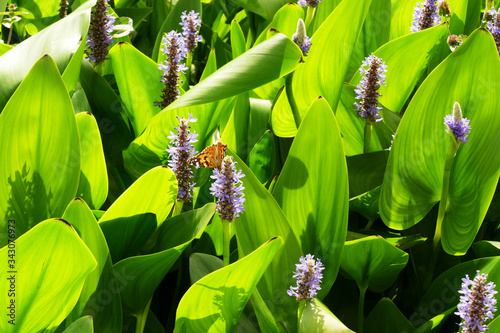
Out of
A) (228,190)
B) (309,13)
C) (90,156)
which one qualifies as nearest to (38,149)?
(90,156)

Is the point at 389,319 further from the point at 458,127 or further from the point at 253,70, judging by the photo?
the point at 253,70

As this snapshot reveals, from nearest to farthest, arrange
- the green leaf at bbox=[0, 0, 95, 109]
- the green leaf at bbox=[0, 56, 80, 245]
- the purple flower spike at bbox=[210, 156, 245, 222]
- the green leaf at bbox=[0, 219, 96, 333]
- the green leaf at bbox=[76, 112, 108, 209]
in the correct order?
the green leaf at bbox=[0, 219, 96, 333]
the purple flower spike at bbox=[210, 156, 245, 222]
the green leaf at bbox=[0, 56, 80, 245]
the green leaf at bbox=[76, 112, 108, 209]
the green leaf at bbox=[0, 0, 95, 109]

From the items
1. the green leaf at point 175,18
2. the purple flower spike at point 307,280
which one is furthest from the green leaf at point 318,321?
the green leaf at point 175,18

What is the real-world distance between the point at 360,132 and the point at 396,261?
424mm

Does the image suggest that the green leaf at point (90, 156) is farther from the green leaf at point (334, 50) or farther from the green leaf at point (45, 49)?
the green leaf at point (334, 50)

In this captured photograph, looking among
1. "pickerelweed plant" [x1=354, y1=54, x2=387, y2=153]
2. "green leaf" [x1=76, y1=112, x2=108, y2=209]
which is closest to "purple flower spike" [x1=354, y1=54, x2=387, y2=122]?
"pickerelweed plant" [x1=354, y1=54, x2=387, y2=153]

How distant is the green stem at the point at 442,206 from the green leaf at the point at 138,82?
2.30 ft

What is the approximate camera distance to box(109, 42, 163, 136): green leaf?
1411mm

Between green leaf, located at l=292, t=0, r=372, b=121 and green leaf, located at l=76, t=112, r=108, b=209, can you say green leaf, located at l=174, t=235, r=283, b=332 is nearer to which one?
green leaf, located at l=76, t=112, r=108, b=209

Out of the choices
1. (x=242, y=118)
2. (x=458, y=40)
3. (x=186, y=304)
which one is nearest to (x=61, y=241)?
(x=186, y=304)

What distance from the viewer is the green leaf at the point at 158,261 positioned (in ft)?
3.33

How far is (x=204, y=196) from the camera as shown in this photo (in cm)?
135

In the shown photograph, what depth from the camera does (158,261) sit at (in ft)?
3.35

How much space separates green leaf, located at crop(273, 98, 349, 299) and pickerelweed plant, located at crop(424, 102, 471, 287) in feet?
0.69
